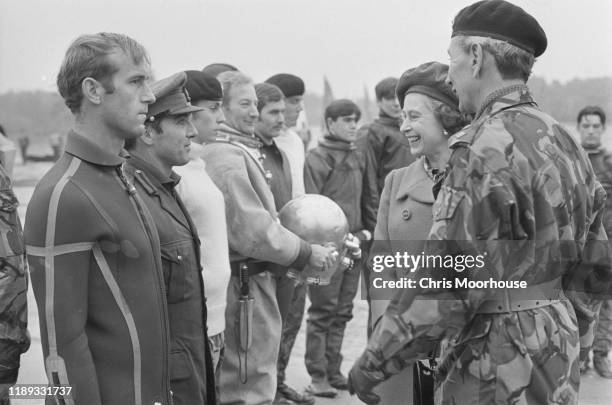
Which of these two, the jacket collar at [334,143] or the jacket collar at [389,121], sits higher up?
the jacket collar at [389,121]

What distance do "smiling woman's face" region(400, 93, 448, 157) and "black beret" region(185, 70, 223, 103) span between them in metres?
1.10

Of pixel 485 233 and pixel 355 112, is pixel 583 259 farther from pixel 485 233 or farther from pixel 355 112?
pixel 355 112

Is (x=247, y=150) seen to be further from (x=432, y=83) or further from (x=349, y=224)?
(x=349, y=224)

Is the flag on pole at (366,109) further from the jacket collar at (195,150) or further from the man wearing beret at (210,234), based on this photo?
the man wearing beret at (210,234)

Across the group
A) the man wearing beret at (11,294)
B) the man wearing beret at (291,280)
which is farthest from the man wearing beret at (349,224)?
the man wearing beret at (11,294)

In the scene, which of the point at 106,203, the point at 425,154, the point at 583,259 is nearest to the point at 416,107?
the point at 425,154

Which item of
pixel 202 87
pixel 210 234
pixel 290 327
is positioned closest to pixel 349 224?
pixel 290 327

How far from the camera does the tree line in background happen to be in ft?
21.9

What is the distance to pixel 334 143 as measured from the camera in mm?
6227

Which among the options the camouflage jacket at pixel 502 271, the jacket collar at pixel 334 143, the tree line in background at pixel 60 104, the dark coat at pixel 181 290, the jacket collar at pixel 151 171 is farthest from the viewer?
the tree line in background at pixel 60 104

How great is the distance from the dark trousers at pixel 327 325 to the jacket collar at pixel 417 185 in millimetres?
2373

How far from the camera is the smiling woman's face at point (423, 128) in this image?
331 cm

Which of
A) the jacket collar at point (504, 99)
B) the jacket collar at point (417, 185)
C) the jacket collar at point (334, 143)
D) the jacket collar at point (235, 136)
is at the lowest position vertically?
the jacket collar at point (334, 143)

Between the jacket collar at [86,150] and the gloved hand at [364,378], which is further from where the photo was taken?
the jacket collar at [86,150]
